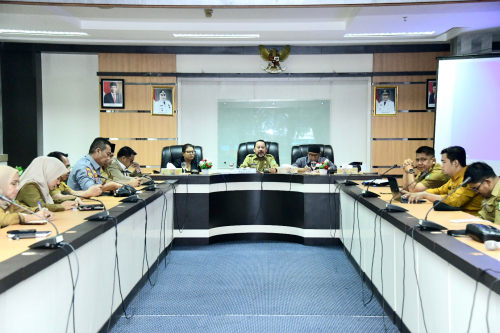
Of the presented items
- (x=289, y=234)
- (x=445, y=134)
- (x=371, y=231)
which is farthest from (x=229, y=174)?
(x=445, y=134)

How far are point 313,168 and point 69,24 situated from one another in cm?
403

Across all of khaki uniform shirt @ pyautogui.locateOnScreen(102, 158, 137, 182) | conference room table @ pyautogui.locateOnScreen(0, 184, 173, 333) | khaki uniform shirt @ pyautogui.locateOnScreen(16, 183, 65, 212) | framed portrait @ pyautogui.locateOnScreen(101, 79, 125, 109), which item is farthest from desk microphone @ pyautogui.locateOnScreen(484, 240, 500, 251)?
framed portrait @ pyautogui.locateOnScreen(101, 79, 125, 109)

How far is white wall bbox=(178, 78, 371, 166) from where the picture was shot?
28.9ft

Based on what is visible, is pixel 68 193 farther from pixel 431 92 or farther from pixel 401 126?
pixel 431 92

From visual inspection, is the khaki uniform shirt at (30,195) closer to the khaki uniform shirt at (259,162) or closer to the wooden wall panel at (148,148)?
the khaki uniform shirt at (259,162)

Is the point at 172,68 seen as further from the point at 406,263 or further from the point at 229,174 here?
the point at 406,263

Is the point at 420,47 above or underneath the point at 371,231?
above

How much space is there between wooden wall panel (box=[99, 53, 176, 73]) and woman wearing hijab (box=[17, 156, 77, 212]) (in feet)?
18.0

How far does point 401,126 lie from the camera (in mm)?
8594

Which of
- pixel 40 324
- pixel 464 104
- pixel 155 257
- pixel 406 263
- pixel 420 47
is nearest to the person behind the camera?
pixel 40 324

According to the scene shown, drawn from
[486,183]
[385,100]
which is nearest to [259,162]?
[385,100]

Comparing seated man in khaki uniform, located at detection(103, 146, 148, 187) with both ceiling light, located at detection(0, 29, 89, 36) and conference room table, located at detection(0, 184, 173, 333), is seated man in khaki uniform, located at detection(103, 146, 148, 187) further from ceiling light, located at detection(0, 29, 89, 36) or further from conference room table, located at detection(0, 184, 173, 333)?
ceiling light, located at detection(0, 29, 89, 36)

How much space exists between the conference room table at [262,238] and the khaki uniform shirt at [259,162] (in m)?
0.78

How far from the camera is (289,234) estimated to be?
6.07m
